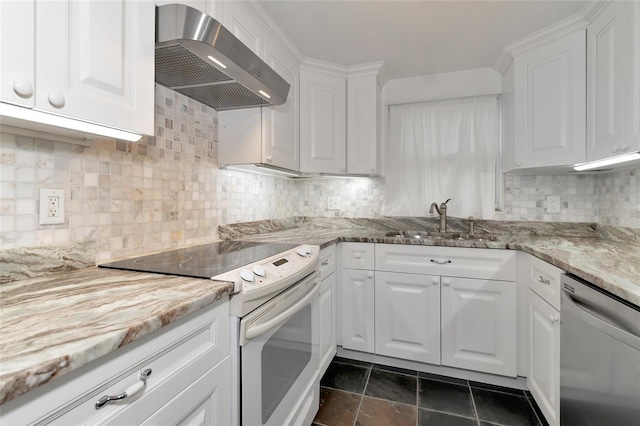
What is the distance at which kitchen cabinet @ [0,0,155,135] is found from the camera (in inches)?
26.0

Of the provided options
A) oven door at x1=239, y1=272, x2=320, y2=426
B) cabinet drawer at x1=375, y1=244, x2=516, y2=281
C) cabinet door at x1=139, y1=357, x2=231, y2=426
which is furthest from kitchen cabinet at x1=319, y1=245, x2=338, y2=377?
cabinet door at x1=139, y1=357, x2=231, y2=426

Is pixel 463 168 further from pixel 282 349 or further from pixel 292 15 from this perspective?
pixel 282 349

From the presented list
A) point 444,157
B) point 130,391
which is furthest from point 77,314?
point 444,157

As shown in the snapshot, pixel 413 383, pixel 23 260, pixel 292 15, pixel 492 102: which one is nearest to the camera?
pixel 23 260

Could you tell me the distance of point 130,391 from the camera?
1.97ft

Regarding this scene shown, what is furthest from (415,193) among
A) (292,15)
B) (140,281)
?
(140,281)

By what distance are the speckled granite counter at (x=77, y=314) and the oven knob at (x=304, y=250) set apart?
1.94 feet

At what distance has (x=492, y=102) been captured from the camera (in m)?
2.35

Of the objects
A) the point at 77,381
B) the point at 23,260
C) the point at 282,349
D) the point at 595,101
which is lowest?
the point at 282,349

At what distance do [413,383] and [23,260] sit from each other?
200 centimetres

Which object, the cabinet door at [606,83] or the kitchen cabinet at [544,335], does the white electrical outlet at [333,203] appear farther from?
the cabinet door at [606,83]

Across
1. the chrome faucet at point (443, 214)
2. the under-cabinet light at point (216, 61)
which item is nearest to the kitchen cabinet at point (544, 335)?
the chrome faucet at point (443, 214)

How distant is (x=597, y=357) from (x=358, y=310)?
127cm

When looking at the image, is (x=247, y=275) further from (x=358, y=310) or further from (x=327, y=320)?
(x=358, y=310)
